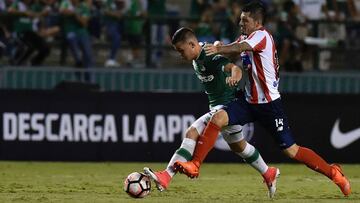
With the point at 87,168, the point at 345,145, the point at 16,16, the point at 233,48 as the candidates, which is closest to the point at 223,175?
the point at 87,168

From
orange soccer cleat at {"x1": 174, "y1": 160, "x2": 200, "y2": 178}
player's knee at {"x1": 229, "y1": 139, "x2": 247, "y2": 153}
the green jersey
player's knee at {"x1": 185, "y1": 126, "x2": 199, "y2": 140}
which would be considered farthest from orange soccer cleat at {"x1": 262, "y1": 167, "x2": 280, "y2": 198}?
orange soccer cleat at {"x1": 174, "y1": 160, "x2": 200, "y2": 178}

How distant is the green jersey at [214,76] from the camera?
39.3 ft

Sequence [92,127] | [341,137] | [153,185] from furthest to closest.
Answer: [341,137] < [92,127] < [153,185]

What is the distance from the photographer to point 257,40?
37.9 ft

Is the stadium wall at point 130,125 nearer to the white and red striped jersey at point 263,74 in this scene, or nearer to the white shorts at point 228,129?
the white shorts at point 228,129

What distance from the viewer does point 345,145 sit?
62.9 feet

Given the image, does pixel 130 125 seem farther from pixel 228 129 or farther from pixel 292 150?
pixel 292 150

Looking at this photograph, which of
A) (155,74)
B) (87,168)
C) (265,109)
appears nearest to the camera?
(265,109)

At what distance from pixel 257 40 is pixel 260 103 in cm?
77

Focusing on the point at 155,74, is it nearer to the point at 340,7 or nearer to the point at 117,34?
the point at 117,34

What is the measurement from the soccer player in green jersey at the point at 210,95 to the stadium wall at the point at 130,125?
648 cm

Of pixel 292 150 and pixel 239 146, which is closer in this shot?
pixel 292 150

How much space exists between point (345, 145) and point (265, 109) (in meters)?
7.67

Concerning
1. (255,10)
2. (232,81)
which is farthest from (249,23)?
(232,81)
